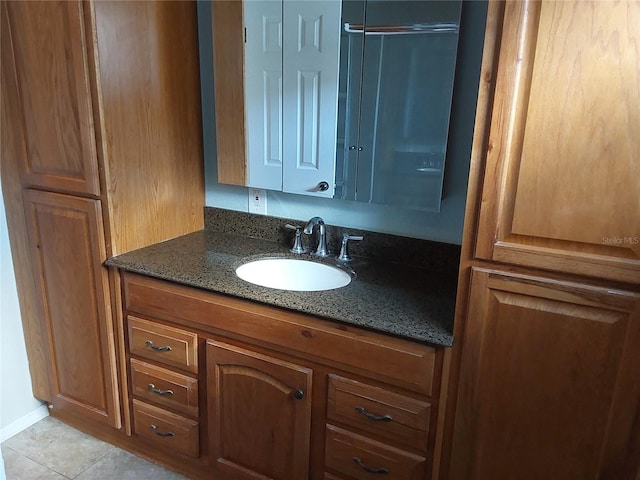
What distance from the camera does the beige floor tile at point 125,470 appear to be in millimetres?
1881

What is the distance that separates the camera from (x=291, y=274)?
6.11 ft

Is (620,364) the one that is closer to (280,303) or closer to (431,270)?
(431,270)

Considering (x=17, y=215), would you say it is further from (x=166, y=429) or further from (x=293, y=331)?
(x=293, y=331)

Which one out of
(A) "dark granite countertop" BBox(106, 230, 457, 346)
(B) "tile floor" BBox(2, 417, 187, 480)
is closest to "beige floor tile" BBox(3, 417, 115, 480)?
(B) "tile floor" BBox(2, 417, 187, 480)

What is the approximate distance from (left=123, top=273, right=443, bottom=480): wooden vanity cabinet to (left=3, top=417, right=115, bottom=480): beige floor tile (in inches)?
18.9

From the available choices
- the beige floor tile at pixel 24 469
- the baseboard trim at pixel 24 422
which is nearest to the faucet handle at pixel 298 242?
the beige floor tile at pixel 24 469

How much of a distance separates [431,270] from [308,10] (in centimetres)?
98

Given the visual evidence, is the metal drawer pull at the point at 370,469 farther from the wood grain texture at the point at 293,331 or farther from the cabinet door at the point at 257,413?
the wood grain texture at the point at 293,331

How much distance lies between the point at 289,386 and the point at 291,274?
0.49 metres

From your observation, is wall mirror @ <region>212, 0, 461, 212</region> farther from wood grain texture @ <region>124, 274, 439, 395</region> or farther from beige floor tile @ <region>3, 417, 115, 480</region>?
beige floor tile @ <region>3, 417, 115, 480</region>

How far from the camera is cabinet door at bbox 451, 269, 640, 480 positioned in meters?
1.10

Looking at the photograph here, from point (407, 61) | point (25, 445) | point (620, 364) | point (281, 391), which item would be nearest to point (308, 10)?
point (407, 61)

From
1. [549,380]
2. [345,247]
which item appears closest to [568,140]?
[549,380]

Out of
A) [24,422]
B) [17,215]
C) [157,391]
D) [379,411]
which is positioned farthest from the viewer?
[24,422]
